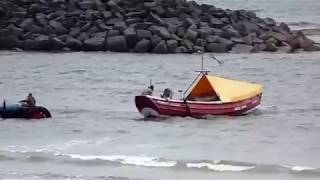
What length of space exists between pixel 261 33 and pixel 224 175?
32173 millimetres

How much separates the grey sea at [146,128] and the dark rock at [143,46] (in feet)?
5.24

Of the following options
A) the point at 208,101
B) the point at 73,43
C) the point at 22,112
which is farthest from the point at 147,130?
the point at 73,43

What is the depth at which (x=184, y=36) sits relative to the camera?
148 feet

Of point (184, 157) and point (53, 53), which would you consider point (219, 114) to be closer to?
point (184, 157)

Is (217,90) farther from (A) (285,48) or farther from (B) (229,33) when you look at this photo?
(A) (285,48)

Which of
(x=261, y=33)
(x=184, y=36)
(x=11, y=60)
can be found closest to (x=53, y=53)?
(x=11, y=60)

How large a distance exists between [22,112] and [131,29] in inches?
769

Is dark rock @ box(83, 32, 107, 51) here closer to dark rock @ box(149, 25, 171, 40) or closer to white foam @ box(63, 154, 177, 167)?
dark rock @ box(149, 25, 171, 40)

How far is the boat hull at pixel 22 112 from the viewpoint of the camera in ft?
83.3

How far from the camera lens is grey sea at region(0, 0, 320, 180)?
722 inches

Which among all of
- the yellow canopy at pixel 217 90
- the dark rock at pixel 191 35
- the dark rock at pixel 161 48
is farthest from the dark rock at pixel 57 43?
the yellow canopy at pixel 217 90

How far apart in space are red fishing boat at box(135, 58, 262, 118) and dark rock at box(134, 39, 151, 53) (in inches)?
652

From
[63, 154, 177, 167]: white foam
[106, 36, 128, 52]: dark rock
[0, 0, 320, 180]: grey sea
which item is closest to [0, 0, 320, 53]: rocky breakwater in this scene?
[106, 36, 128, 52]: dark rock

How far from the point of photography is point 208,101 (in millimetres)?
26141
